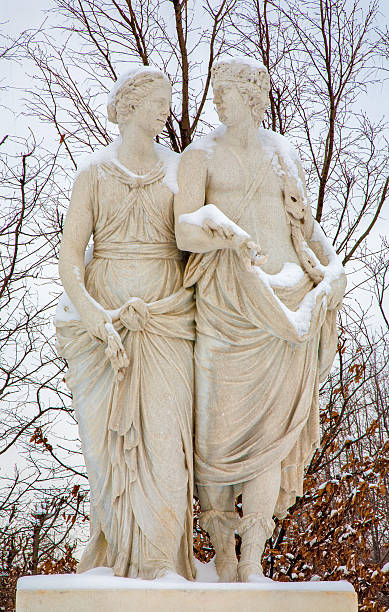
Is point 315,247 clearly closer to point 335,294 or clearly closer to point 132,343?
point 335,294

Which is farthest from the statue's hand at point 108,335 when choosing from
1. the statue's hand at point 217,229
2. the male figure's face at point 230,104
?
the male figure's face at point 230,104

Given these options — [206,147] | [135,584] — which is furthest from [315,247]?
[135,584]

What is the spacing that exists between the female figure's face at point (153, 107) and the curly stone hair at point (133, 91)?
14mm

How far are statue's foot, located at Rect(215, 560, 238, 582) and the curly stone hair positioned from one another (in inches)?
86.7

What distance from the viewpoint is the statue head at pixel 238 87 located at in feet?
15.8

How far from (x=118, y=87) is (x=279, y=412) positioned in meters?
1.76

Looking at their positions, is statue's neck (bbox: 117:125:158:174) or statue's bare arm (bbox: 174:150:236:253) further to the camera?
statue's neck (bbox: 117:125:158:174)

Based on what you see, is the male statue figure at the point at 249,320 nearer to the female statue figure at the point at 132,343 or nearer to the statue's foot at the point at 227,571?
the statue's foot at the point at 227,571

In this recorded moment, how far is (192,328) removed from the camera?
188 inches

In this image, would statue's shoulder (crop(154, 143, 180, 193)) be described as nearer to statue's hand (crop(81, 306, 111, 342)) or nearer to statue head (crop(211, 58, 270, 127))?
statue head (crop(211, 58, 270, 127))

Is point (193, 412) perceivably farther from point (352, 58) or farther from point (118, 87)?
point (352, 58)

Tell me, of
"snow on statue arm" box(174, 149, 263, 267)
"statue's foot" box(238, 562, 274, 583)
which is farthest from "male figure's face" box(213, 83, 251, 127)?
"statue's foot" box(238, 562, 274, 583)

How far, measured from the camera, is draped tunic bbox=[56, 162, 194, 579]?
4.45 m

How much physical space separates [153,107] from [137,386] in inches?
53.8
